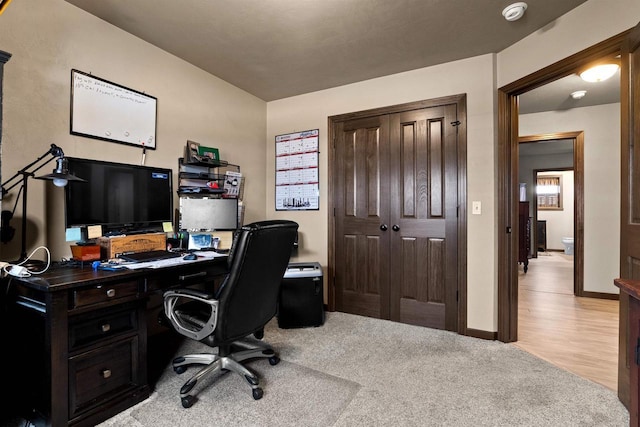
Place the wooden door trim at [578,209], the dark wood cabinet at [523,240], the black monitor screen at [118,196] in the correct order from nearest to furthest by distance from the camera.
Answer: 1. the black monitor screen at [118,196]
2. the wooden door trim at [578,209]
3. the dark wood cabinet at [523,240]

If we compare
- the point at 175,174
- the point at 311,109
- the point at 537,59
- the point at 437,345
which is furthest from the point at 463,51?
the point at 175,174

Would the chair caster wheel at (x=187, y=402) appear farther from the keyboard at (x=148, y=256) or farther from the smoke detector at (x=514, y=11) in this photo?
the smoke detector at (x=514, y=11)

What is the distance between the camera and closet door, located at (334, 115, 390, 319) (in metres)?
3.24

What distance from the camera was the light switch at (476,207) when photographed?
2.79 m

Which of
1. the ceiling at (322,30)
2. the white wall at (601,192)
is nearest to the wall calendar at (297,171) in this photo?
the ceiling at (322,30)

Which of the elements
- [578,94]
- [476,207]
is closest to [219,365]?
[476,207]

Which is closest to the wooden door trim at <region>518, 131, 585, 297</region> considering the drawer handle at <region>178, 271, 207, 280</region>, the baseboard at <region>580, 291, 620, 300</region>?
the baseboard at <region>580, 291, 620, 300</region>

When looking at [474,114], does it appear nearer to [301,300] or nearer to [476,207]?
[476,207]

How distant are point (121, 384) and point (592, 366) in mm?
3100

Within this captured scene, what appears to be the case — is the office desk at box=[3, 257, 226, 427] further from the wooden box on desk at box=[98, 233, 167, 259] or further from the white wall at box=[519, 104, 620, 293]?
the white wall at box=[519, 104, 620, 293]

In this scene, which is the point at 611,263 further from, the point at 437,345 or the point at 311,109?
the point at 311,109

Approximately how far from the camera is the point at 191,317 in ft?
6.10

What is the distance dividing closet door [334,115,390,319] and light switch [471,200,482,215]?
79 cm

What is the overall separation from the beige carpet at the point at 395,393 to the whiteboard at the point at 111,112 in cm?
176
